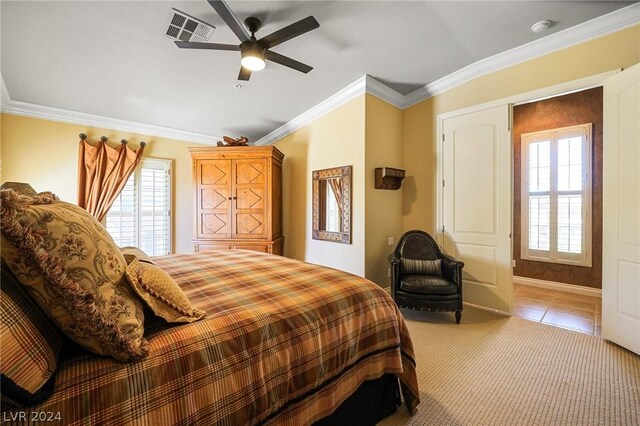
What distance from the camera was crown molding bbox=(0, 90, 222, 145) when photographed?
11.2 ft

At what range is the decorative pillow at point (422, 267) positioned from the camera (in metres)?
3.01

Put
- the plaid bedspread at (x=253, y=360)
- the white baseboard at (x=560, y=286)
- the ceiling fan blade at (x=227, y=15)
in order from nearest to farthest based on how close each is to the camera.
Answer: the plaid bedspread at (x=253, y=360) < the ceiling fan blade at (x=227, y=15) < the white baseboard at (x=560, y=286)

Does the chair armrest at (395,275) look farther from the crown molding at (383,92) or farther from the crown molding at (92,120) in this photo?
the crown molding at (92,120)

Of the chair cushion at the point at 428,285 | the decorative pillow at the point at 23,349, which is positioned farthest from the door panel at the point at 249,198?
the decorative pillow at the point at 23,349

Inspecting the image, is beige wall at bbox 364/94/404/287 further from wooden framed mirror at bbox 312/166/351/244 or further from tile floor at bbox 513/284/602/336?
tile floor at bbox 513/284/602/336

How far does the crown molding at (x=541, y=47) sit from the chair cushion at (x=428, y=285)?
96.2 inches

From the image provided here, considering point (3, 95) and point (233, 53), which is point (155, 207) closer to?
point (3, 95)

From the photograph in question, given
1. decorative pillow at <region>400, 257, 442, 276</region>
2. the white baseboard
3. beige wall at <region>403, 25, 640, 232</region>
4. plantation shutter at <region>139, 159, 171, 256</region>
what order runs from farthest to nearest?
plantation shutter at <region>139, 159, 171, 256</region>, the white baseboard, decorative pillow at <region>400, 257, 442, 276</region>, beige wall at <region>403, 25, 640, 232</region>

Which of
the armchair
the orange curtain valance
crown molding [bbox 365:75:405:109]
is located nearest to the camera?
the armchair

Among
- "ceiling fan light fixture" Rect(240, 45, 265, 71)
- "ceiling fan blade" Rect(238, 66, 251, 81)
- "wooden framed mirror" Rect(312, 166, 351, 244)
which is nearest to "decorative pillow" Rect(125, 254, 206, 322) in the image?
"ceiling fan light fixture" Rect(240, 45, 265, 71)

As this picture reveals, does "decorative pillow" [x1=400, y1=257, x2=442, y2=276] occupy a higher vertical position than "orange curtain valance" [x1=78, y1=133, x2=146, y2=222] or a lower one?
lower

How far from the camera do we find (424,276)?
2938 millimetres

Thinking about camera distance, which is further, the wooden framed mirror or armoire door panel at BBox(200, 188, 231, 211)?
armoire door panel at BBox(200, 188, 231, 211)

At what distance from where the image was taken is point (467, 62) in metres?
2.92
